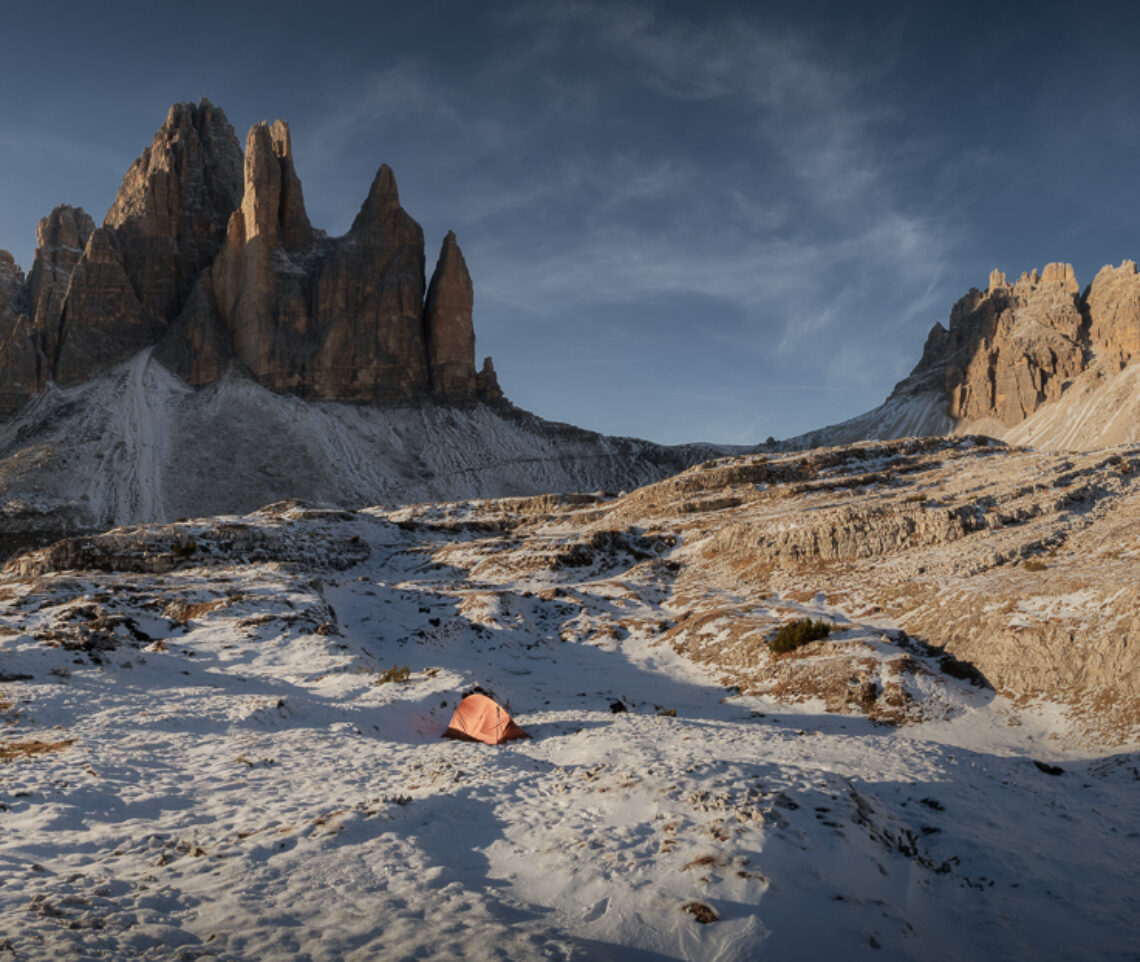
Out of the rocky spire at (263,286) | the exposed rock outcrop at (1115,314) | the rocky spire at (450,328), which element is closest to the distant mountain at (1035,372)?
the exposed rock outcrop at (1115,314)

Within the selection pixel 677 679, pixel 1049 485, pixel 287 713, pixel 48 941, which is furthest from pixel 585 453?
pixel 48 941

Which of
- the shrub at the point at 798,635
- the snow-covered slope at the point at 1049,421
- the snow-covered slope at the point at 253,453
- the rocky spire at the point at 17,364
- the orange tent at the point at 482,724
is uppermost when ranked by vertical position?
the snow-covered slope at the point at 1049,421

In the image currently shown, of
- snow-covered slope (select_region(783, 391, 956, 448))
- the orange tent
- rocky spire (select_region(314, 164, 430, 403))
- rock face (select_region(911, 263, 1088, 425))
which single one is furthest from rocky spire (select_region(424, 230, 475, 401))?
the orange tent

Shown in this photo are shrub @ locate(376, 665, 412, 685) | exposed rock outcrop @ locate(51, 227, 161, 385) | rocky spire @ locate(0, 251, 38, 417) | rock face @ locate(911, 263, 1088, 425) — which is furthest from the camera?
rock face @ locate(911, 263, 1088, 425)

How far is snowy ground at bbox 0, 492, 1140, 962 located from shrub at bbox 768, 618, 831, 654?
2.62 meters

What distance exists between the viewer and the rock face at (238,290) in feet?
356

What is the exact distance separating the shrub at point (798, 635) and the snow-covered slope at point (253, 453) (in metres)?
79.1

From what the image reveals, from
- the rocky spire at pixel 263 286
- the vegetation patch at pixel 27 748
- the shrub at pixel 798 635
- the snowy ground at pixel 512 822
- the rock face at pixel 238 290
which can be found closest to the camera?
the snowy ground at pixel 512 822

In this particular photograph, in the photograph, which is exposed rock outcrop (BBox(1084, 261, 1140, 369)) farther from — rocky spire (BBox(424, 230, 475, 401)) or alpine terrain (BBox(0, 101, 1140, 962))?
rocky spire (BBox(424, 230, 475, 401))

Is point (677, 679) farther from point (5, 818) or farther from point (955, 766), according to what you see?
point (5, 818)

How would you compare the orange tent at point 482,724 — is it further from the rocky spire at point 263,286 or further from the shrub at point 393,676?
the rocky spire at point 263,286

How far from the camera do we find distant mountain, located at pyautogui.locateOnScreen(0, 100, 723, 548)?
94812 mm

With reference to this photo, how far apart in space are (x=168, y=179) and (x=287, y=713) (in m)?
133

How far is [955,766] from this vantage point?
46.3 ft
